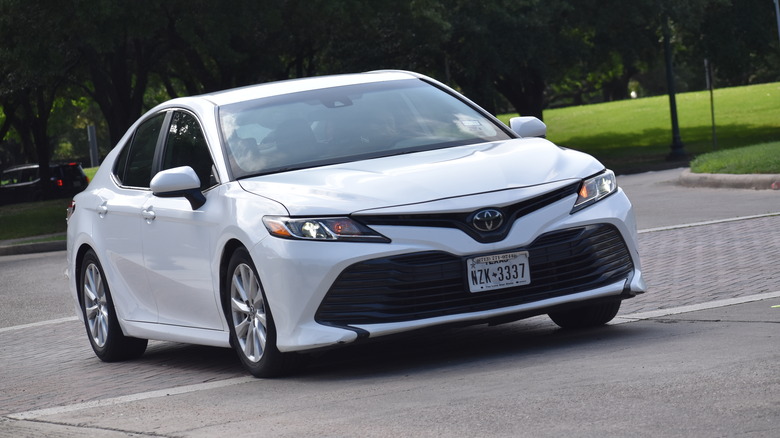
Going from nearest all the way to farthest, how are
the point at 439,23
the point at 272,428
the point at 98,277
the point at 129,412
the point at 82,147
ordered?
the point at 272,428 → the point at 129,412 → the point at 98,277 → the point at 439,23 → the point at 82,147

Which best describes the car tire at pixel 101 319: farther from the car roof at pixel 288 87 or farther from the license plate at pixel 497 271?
the license plate at pixel 497 271

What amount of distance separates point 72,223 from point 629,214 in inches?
164

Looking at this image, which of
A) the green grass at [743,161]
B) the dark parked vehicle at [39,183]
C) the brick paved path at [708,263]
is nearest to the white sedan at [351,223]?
the brick paved path at [708,263]

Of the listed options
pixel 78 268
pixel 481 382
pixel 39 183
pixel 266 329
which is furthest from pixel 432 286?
pixel 39 183

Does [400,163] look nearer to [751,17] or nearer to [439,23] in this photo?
[439,23]

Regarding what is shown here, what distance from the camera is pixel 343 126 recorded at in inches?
315

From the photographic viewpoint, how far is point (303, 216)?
6.78 meters

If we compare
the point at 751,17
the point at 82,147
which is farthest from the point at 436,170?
the point at 82,147

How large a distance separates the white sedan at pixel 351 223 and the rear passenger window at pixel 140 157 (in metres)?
0.04

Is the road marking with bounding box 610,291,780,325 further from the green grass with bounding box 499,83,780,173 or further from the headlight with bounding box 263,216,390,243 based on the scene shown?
the green grass with bounding box 499,83,780,173

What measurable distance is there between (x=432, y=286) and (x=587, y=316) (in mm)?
1513

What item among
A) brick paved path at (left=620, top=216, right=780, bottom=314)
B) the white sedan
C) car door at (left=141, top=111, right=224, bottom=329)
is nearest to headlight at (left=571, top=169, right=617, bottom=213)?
the white sedan

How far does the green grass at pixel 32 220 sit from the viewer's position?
29.7 m

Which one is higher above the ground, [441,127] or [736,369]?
[441,127]
